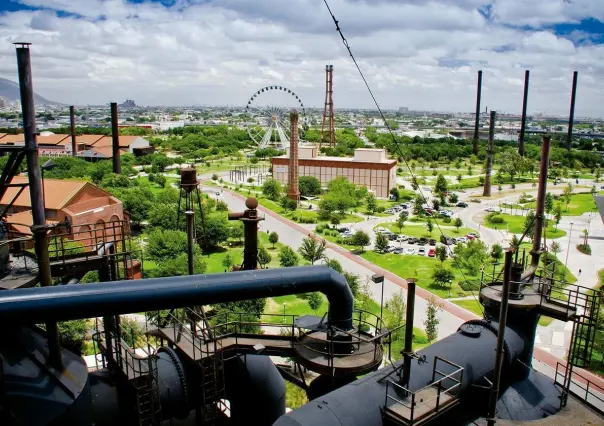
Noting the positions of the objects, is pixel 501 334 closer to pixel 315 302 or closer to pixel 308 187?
pixel 315 302

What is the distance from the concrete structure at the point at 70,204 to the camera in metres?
32.8

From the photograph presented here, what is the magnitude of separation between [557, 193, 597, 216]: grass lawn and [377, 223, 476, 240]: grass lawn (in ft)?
54.4

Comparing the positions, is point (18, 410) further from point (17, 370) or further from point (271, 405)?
point (271, 405)

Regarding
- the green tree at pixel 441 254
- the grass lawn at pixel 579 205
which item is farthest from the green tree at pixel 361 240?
the grass lawn at pixel 579 205

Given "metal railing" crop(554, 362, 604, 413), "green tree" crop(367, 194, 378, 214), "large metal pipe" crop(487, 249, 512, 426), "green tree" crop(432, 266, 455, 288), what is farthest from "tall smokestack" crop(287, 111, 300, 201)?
"large metal pipe" crop(487, 249, 512, 426)

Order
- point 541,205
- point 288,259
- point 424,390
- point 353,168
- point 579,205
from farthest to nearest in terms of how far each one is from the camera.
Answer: point 353,168 → point 579,205 → point 288,259 → point 541,205 → point 424,390

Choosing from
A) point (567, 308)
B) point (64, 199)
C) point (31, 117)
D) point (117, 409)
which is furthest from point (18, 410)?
point (64, 199)

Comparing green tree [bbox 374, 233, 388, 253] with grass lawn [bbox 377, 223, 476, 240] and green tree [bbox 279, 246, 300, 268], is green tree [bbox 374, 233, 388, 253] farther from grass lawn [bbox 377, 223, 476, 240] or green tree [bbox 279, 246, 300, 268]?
green tree [bbox 279, 246, 300, 268]

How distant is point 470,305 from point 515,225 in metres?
24.9

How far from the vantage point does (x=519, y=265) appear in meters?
12.9

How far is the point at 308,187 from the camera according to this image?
6675 cm

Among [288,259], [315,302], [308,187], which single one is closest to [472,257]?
[288,259]

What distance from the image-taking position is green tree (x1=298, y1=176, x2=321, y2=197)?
219ft

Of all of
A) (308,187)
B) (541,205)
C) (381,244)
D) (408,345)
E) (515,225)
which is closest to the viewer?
(408,345)
